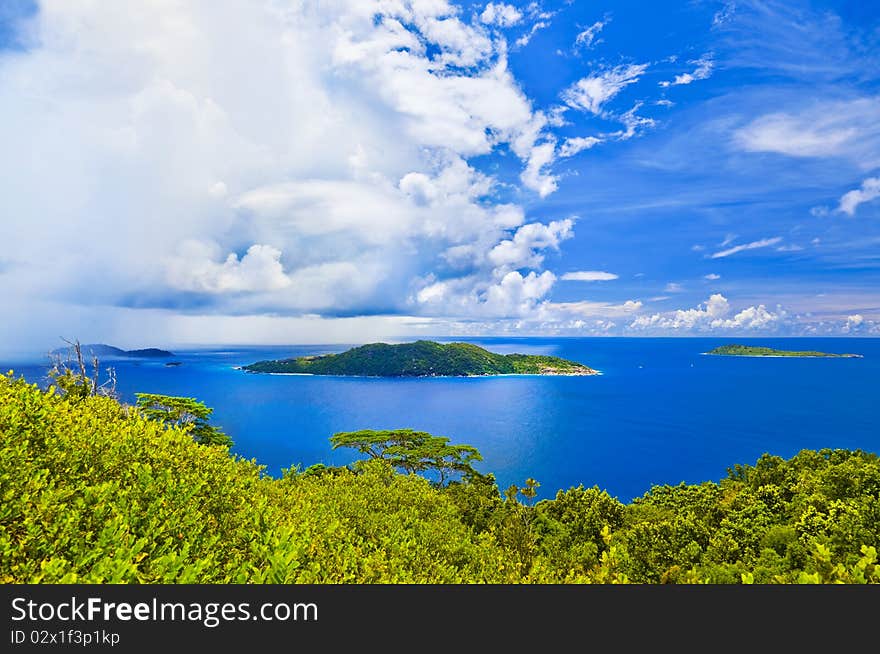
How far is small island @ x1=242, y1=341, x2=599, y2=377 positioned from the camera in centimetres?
17100

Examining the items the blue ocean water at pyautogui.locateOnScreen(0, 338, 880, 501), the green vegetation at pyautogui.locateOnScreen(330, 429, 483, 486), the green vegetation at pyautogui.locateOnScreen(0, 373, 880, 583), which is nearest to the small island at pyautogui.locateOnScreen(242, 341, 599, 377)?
the blue ocean water at pyautogui.locateOnScreen(0, 338, 880, 501)

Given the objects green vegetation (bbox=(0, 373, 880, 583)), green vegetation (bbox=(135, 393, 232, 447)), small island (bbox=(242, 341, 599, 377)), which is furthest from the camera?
small island (bbox=(242, 341, 599, 377))

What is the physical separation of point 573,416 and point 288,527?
96444 millimetres

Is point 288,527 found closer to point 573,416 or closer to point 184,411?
point 184,411

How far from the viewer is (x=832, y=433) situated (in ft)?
256

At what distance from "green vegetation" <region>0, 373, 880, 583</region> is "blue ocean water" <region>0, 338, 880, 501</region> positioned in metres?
44.8

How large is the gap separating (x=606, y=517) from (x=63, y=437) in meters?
15.0

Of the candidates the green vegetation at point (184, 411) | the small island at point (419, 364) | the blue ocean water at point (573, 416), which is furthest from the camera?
the small island at point (419, 364)

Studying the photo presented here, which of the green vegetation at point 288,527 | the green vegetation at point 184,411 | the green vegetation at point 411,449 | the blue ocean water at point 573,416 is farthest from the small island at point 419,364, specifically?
the green vegetation at point 288,527

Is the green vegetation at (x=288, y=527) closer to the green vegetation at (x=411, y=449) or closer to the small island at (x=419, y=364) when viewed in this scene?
the green vegetation at (x=411, y=449)

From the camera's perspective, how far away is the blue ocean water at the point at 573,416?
66188 mm

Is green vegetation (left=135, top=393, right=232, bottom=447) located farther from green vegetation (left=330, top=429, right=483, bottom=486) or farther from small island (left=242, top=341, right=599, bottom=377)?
small island (left=242, top=341, right=599, bottom=377)

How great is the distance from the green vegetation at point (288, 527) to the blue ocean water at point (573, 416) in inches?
1763
